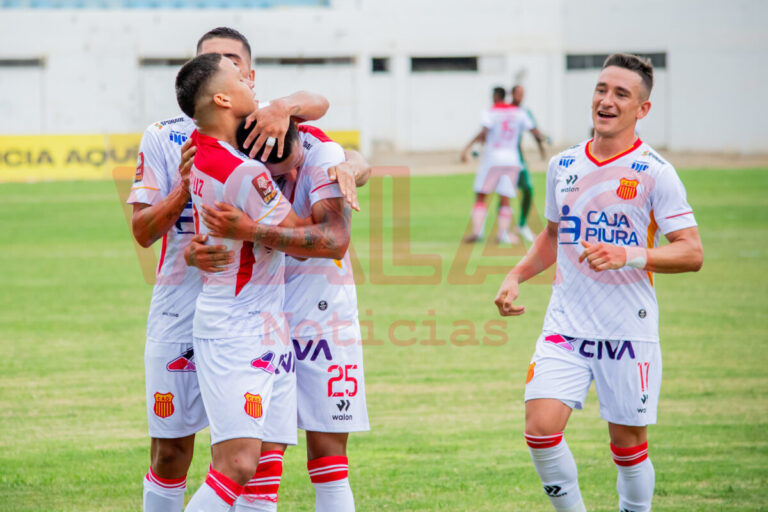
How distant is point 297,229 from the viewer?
13.4 ft

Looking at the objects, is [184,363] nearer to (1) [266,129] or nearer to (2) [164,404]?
(2) [164,404]

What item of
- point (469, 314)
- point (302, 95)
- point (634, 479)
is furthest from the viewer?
point (469, 314)

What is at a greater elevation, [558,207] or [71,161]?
[558,207]

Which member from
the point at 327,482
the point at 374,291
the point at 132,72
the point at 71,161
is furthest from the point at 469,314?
the point at 132,72

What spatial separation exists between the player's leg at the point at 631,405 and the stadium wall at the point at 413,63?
36551mm

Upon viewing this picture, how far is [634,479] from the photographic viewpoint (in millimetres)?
4949

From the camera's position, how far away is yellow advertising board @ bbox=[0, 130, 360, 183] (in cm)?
3200

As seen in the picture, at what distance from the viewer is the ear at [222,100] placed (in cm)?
399

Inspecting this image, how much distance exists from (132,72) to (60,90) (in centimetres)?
296

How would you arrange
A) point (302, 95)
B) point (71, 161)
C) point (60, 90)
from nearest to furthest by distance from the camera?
point (302, 95) → point (71, 161) → point (60, 90)

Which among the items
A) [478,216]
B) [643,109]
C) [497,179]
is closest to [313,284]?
[643,109]

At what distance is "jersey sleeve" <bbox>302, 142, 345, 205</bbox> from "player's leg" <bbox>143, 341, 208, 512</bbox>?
3.11 ft

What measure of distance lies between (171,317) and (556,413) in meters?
1.85

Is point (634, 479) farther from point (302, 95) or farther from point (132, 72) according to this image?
point (132, 72)
